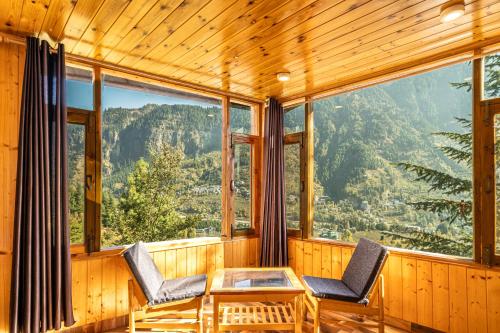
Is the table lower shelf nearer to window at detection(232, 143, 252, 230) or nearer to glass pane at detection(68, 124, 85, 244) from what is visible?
window at detection(232, 143, 252, 230)

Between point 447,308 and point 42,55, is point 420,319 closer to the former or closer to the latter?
point 447,308

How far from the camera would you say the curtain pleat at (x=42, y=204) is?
2146mm

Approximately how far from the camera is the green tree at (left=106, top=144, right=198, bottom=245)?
16.8 ft

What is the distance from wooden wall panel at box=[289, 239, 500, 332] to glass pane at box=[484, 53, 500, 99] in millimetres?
1404

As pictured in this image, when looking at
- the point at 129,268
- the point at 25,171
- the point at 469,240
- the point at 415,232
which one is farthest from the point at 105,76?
the point at 469,240

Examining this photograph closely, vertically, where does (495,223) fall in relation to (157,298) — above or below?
above

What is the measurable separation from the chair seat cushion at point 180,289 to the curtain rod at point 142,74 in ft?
6.69

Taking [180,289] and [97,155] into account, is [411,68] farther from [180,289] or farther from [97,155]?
[97,155]

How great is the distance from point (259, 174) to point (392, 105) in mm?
2205

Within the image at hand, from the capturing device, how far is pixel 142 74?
120 inches

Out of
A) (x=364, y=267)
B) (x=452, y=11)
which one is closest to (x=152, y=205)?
(x=364, y=267)

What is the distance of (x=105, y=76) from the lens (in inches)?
117

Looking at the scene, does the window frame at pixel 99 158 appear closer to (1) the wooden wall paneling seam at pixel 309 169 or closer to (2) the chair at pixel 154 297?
(2) the chair at pixel 154 297

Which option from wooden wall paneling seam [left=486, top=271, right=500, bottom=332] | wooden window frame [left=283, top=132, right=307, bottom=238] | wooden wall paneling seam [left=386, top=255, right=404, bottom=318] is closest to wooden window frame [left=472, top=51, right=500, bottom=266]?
wooden wall paneling seam [left=486, top=271, right=500, bottom=332]
